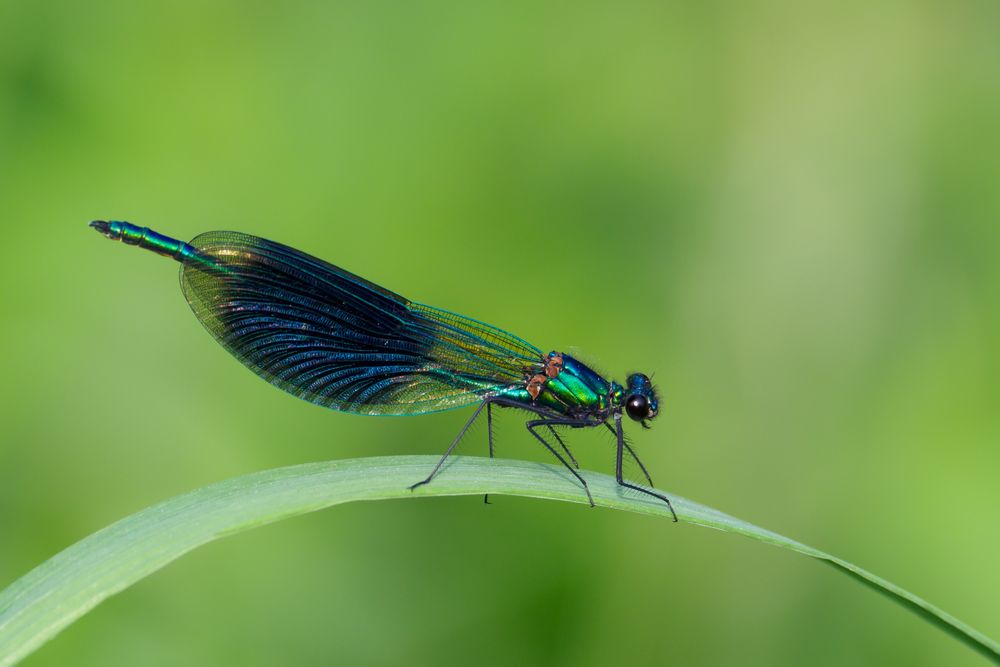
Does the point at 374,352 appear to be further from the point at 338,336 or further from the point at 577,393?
the point at 577,393

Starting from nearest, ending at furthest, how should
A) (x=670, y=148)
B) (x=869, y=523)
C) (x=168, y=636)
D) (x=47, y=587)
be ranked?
(x=47, y=587), (x=168, y=636), (x=869, y=523), (x=670, y=148)

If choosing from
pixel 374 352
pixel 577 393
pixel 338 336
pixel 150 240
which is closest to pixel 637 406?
pixel 577 393

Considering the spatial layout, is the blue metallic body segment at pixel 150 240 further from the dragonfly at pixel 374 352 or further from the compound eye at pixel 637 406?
the compound eye at pixel 637 406

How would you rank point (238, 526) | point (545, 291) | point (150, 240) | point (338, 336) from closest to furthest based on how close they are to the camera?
point (238, 526) → point (150, 240) → point (338, 336) → point (545, 291)

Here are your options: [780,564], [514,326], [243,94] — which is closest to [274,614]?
[514,326]

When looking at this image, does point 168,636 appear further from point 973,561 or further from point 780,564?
point 973,561

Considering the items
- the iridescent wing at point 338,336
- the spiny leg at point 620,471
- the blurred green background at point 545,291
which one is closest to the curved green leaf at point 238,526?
the spiny leg at point 620,471

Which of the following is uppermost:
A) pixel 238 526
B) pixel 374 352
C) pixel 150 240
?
pixel 150 240
